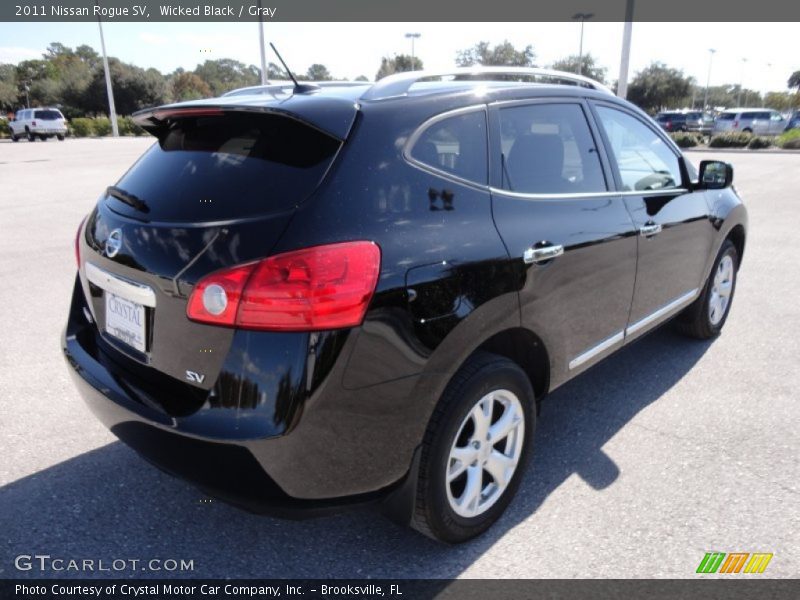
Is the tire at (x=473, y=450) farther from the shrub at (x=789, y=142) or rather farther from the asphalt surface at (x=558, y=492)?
the shrub at (x=789, y=142)

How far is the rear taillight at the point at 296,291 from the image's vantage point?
184 centimetres

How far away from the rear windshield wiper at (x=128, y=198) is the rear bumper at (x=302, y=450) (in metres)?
0.69

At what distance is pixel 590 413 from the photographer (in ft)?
11.7

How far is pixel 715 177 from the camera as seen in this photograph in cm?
406

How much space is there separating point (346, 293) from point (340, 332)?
4.8 inches

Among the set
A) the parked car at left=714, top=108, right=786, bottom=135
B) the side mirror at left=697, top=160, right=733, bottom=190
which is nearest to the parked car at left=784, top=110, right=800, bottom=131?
the parked car at left=714, top=108, right=786, bottom=135

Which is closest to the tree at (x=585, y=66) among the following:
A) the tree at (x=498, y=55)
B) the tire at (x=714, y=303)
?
the tree at (x=498, y=55)

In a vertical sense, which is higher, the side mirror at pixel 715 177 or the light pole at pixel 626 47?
the light pole at pixel 626 47

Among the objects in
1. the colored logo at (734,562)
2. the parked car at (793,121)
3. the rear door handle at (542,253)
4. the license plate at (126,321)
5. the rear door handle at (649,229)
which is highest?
the rear door handle at (542,253)

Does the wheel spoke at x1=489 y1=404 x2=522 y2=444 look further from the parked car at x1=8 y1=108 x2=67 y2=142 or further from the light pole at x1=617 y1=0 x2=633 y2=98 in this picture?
the parked car at x1=8 y1=108 x2=67 y2=142

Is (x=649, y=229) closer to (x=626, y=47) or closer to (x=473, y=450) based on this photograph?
(x=473, y=450)

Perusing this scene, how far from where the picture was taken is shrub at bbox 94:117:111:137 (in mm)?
49594

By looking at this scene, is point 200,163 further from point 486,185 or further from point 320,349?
point 486,185

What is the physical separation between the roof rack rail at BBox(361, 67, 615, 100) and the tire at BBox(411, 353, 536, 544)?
107cm
